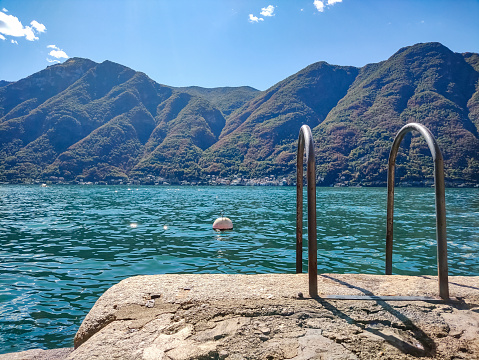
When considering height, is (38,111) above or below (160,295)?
above

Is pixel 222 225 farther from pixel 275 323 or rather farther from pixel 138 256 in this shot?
pixel 275 323

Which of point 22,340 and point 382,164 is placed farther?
point 382,164

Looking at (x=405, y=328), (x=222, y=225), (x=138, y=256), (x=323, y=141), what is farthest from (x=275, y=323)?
(x=323, y=141)

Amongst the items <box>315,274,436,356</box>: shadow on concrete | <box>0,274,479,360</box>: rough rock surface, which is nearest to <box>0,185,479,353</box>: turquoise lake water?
<box>0,274,479,360</box>: rough rock surface

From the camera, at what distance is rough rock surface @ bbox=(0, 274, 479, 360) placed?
283cm

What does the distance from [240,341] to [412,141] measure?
5551 inches

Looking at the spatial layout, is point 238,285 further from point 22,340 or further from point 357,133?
point 357,133

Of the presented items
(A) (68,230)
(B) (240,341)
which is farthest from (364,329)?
(A) (68,230)

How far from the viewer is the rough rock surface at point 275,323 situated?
2.83 metres

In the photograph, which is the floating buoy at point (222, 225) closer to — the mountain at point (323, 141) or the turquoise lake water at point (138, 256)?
the turquoise lake water at point (138, 256)

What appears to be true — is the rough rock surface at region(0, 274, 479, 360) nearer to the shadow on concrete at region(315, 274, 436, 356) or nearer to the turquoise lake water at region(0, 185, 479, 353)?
the shadow on concrete at region(315, 274, 436, 356)

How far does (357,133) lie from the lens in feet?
484

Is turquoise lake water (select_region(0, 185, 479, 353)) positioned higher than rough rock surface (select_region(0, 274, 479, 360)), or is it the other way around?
A: rough rock surface (select_region(0, 274, 479, 360))

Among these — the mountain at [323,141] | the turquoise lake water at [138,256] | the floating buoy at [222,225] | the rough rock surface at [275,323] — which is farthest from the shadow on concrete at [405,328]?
the mountain at [323,141]
